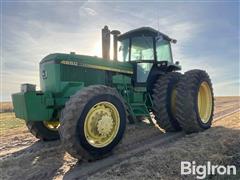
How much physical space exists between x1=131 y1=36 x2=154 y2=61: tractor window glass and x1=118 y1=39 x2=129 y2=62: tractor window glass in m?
0.20

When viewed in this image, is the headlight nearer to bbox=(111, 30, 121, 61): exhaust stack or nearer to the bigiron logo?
bbox=(111, 30, 121, 61): exhaust stack

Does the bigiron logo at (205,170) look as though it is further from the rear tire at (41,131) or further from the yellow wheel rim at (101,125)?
the rear tire at (41,131)

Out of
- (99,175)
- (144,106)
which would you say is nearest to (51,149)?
(99,175)

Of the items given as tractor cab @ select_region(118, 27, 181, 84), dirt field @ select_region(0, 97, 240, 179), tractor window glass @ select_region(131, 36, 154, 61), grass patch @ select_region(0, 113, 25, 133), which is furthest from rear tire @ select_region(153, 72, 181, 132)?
grass patch @ select_region(0, 113, 25, 133)

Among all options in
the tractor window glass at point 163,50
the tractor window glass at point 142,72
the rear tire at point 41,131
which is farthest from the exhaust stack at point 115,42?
the rear tire at point 41,131

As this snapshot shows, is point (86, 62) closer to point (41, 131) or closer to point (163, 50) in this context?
point (41, 131)

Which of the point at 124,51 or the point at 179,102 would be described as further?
the point at 124,51

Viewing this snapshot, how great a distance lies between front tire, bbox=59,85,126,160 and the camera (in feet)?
17.1

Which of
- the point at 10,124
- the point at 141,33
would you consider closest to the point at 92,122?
the point at 141,33

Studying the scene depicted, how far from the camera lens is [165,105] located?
26.9 feet

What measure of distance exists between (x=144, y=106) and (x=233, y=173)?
419 cm

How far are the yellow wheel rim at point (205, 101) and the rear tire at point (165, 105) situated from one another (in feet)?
4.05

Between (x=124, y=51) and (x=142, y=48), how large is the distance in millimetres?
578

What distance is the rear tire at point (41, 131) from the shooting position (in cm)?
760
